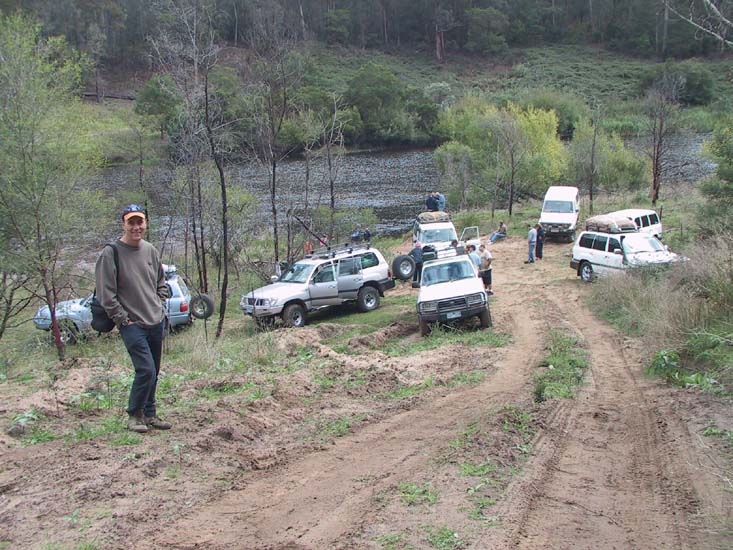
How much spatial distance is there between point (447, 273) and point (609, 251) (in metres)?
6.86

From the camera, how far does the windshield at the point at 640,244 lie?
64.8 ft

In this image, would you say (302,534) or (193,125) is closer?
(302,534)

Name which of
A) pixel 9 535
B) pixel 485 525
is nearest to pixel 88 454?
pixel 9 535

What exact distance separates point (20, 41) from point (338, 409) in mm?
12898

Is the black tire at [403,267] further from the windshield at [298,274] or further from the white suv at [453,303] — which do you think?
the white suv at [453,303]

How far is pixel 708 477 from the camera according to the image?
5.86 m

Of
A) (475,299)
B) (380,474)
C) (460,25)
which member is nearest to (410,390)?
(380,474)

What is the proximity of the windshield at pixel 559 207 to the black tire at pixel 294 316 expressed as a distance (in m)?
15.9

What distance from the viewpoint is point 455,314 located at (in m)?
14.6

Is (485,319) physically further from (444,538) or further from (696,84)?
(696,84)

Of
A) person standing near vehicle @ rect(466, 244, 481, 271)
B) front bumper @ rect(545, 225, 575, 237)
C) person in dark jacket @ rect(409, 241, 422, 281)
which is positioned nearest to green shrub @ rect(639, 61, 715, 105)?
front bumper @ rect(545, 225, 575, 237)

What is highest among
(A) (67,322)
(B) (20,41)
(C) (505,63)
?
(C) (505,63)

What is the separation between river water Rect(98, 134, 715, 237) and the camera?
38000 mm

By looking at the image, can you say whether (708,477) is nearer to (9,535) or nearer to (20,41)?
(9,535)
